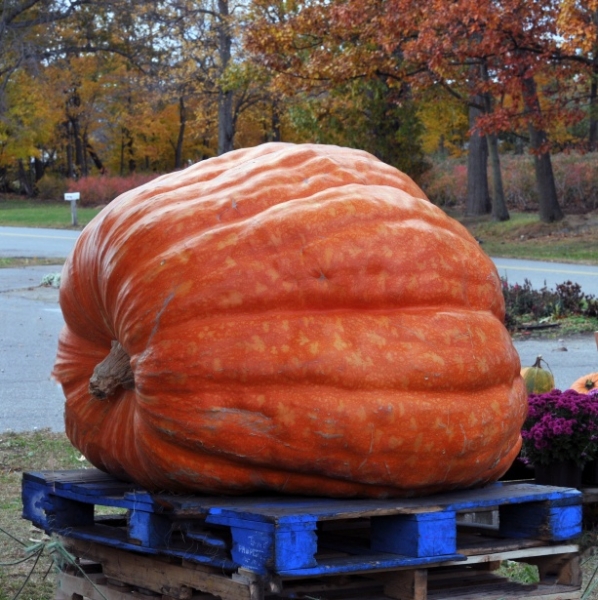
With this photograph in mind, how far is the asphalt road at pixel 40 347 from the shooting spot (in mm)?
7309

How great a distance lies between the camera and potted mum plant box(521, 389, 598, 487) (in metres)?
4.28

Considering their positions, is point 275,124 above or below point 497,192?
above

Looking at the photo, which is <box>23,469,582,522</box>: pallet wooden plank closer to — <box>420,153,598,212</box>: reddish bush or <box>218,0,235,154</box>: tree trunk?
<box>420,153,598,212</box>: reddish bush

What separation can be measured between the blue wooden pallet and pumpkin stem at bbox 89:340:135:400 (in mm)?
334

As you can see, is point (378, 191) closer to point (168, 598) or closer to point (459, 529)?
point (459, 529)

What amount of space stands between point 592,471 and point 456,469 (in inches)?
68.9

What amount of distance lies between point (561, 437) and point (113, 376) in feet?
6.69

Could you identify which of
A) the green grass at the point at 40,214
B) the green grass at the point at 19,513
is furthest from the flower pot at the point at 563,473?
the green grass at the point at 40,214

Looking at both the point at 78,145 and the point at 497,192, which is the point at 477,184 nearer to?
the point at 497,192

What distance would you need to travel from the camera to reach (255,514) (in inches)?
106

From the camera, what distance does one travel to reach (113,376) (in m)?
3.20

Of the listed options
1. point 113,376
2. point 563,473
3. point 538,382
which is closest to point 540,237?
point 538,382

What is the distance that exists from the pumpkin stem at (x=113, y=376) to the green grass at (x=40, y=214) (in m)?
27.6

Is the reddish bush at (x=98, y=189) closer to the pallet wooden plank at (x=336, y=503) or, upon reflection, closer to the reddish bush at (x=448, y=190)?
the reddish bush at (x=448, y=190)
